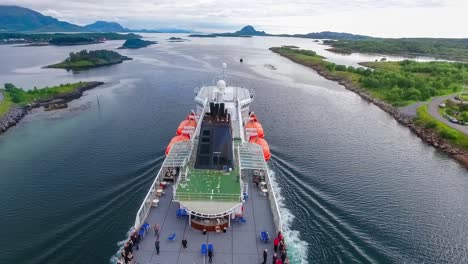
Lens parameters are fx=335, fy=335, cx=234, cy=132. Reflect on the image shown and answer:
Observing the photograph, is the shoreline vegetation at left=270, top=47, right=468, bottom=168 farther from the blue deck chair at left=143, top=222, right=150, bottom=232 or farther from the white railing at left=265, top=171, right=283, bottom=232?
the blue deck chair at left=143, top=222, right=150, bottom=232

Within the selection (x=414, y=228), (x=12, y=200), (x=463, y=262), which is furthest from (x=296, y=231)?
(x=12, y=200)

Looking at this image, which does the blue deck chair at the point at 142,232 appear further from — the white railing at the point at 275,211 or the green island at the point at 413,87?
the green island at the point at 413,87

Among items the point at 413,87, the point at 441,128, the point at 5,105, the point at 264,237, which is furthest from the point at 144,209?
the point at 413,87

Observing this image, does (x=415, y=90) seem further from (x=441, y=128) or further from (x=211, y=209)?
(x=211, y=209)

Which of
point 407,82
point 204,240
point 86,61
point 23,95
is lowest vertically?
point 204,240

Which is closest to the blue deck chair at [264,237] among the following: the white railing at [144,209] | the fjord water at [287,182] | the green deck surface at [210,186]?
the green deck surface at [210,186]

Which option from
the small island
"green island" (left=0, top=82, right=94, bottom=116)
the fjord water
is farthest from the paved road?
the small island
